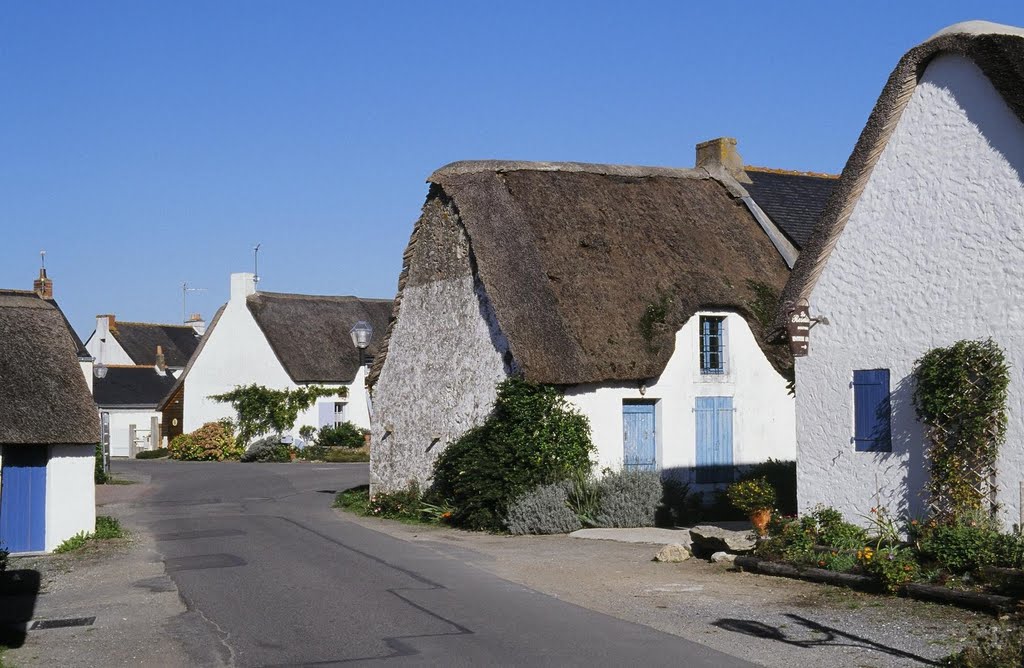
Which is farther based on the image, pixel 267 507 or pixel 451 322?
pixel 267 507

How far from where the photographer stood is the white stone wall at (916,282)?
40.1ft

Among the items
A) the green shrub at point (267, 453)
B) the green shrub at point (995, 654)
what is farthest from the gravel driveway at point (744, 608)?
the green shrub at point (267, 453)

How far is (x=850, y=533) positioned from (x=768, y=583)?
128 centimetres

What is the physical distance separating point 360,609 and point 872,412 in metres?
6.49

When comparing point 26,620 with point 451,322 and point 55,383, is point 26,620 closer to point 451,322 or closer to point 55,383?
point 55,383

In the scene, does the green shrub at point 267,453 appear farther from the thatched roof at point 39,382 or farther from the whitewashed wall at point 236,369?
the thatched roof at point 39,382

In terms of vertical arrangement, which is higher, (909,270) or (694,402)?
(909,270)

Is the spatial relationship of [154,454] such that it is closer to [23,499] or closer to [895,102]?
[23,499]

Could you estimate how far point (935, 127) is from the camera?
43.4ft

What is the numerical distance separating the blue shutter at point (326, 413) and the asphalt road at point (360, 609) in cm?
2576

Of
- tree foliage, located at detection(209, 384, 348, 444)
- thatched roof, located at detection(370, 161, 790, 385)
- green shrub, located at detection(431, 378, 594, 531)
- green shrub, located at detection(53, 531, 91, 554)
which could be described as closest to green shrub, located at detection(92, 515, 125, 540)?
green shrub, located at detection(53, 531, 91, 554)

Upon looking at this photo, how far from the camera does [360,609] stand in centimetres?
1148

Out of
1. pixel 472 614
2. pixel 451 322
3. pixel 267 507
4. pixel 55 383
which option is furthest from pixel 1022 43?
pixel 267 507

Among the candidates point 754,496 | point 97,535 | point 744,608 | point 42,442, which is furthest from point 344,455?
point 744,608
